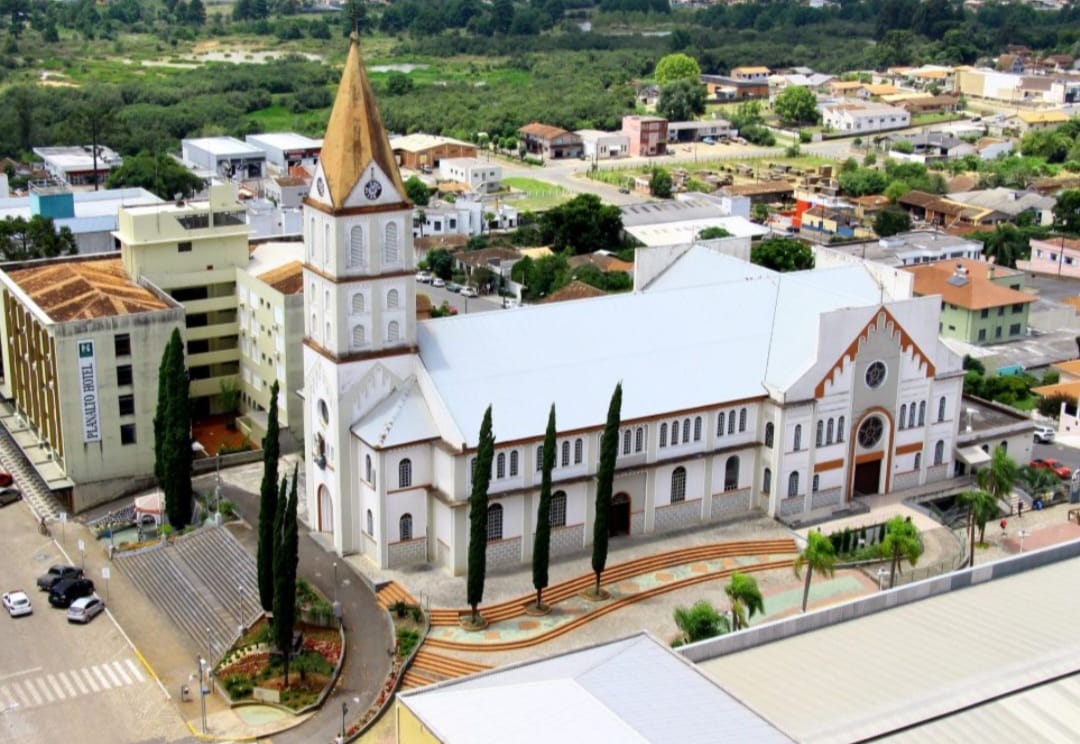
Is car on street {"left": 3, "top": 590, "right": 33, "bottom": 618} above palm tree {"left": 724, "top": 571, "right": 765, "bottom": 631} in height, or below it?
below

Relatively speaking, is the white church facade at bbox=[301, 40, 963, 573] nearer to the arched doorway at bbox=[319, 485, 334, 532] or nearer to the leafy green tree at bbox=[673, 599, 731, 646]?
the arched doorway at bbox=[319, 485, 334, 532]

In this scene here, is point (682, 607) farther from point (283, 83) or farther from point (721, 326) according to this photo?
point (283, 83)

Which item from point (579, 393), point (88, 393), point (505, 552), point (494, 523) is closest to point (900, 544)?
point (579, 393)

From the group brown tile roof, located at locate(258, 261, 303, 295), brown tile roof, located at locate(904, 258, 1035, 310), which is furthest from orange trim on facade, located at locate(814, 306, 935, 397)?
brown tile roof, located at locate(904, 258, 1035, 310)

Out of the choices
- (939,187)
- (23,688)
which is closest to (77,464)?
(23,688)

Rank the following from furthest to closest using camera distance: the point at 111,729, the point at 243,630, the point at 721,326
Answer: the point at 721,326, the point at 243,630, the point at 111,729

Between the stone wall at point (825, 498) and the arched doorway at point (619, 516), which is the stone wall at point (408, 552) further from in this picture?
the stone wall at point (825, 498)

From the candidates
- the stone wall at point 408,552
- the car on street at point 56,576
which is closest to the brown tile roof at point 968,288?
the stone wall at point 408,552
